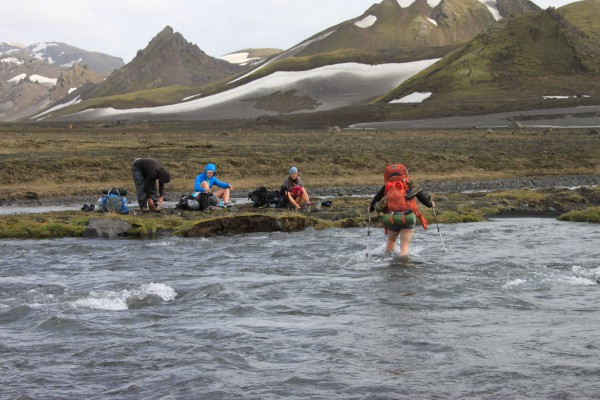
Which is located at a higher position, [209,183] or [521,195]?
[209,183]

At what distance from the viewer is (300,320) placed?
42.7 ft

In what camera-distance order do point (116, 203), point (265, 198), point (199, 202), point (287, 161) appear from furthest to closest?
point (287, 161) → point (265, 198) → point (199, 202) → point (116, 203)

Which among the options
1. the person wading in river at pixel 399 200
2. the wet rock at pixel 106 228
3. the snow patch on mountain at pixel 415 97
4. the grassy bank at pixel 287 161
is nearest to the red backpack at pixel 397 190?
the person wading in river at pixel 399 200

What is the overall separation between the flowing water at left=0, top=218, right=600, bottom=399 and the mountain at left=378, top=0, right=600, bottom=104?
108756 mm

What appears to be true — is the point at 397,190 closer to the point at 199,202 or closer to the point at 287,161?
the point at 199,202

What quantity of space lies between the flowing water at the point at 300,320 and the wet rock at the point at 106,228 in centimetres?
148

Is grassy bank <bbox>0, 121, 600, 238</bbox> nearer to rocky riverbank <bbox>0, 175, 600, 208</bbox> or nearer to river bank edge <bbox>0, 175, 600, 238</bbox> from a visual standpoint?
river bank edge <bbox>0, 175, 600, 238</bbox>

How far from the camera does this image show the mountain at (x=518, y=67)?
135250mm

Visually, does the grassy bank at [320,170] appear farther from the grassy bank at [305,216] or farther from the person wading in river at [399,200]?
the person wading in river at [399,200]

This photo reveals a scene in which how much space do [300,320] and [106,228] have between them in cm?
1055

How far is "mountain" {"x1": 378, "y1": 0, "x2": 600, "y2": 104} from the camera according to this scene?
444ft

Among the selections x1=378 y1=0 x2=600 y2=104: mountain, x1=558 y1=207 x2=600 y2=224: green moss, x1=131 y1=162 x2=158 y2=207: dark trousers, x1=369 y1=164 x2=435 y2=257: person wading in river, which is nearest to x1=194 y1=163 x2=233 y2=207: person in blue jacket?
x1=131 y1=162 x2=158 y2=207: dark trousers

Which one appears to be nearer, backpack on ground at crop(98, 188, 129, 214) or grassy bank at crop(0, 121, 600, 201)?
backpack on ground at crop(98, 188, 129, 214)

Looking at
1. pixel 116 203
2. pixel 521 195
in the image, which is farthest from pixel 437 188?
pixel 116 203
